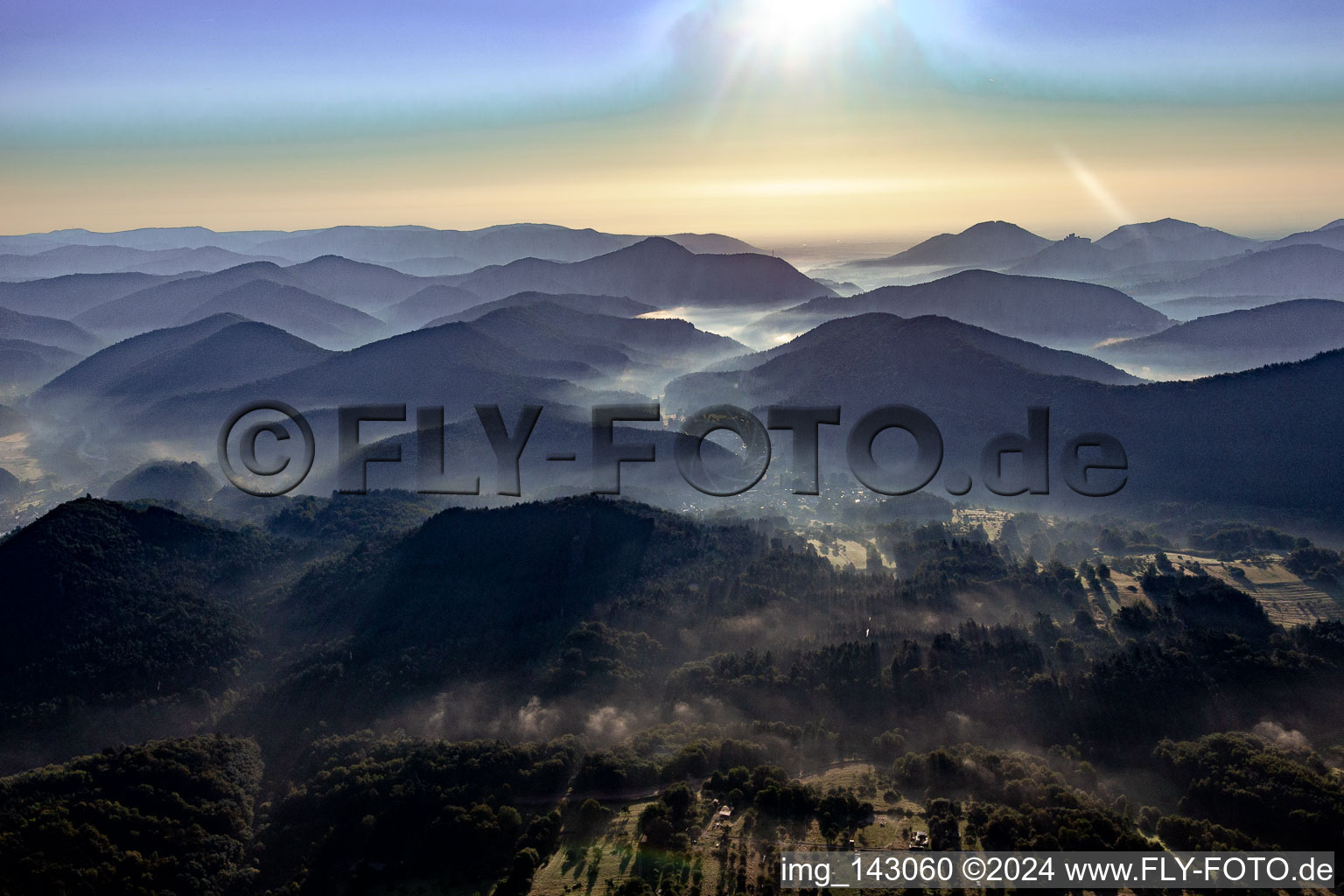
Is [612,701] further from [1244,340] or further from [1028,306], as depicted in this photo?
[1028,306]

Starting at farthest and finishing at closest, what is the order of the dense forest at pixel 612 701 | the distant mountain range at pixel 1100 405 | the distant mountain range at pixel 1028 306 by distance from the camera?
1. the distant mountain range at pixel 1028 306
2. the distant mountain range at pixel 1100 405
3. the dense forest at pixel 612 701

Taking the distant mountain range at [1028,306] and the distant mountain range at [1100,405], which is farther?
the distant mountain range at [1028,306]

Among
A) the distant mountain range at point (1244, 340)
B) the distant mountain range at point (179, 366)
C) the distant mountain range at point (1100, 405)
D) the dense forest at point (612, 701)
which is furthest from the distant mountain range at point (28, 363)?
the distant mountain range at point (1244, 340)

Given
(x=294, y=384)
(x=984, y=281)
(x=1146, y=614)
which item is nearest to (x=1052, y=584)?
(x=1146, y=614)

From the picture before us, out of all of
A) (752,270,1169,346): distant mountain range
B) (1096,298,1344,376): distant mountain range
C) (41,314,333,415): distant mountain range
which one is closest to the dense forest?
(41,314,333,415): distant mountain range

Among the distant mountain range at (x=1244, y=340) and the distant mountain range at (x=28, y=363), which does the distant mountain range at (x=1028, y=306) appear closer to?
the distant mountain range at (x=1244, y=340)

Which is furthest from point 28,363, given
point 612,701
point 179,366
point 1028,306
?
point 1028,306

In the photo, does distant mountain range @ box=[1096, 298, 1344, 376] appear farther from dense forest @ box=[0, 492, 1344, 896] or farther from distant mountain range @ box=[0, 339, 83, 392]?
distant mountain range @ box=[0, 339, 83, 392]
